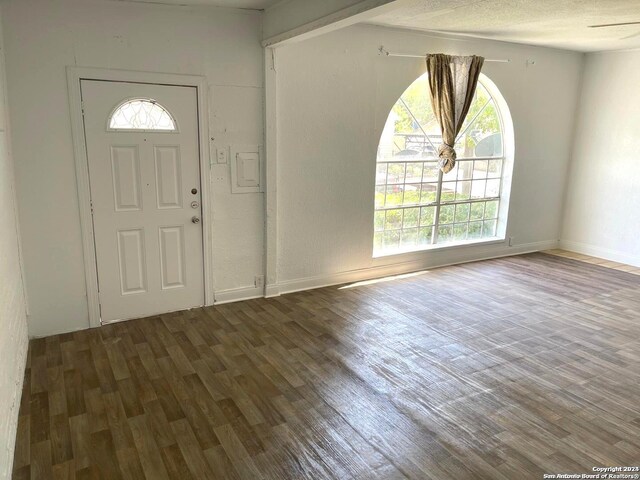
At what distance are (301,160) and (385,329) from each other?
1.80 m

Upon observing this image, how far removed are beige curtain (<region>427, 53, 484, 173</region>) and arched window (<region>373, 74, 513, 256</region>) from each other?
17cm

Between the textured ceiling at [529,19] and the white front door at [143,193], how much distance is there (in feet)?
6.76

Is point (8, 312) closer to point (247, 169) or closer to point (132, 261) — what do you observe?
point (132, 261)

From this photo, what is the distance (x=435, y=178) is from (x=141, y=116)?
3386 millimetres

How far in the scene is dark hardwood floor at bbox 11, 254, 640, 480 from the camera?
7.79 feet

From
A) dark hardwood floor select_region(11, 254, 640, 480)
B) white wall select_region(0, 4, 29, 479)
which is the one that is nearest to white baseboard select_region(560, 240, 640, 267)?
dark hardwood floor select_region(11, 254, 640, 480)

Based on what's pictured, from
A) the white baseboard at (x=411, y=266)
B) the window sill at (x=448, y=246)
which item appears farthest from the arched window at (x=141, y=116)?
the window sill at (x=448, y=246)

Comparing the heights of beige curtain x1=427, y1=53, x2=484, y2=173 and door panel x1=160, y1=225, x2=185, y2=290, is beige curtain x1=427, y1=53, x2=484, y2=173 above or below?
above

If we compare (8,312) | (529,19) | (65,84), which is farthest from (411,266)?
(8,312)

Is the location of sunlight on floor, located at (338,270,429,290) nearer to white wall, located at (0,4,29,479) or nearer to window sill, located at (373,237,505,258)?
window sill, located at (373,237,505,258)

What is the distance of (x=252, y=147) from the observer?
4.33 meters

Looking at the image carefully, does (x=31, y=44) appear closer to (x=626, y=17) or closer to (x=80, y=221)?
(x=80, y=221)

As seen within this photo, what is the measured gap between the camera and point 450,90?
206 inches

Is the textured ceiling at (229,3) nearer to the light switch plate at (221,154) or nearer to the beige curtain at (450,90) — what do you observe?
the light switch plate at (221,154)
